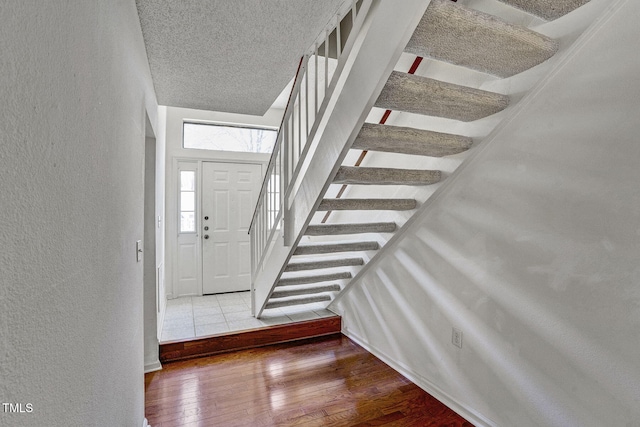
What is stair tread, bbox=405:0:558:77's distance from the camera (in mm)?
1104

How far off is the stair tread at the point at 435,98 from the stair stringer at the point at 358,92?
0.07 m

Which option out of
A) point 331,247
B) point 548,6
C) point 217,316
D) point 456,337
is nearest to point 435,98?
point 548,6

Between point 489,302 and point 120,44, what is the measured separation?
7.05ft

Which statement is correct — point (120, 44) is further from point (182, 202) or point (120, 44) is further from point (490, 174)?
point (182, 202)

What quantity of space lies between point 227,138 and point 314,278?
271 cm

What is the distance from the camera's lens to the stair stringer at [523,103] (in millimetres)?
1303

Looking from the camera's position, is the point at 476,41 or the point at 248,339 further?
the point at 248,339

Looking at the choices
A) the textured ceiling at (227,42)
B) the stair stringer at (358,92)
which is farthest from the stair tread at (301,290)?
the textured ceiling at (227,42)

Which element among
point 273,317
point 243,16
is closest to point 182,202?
point 273,317

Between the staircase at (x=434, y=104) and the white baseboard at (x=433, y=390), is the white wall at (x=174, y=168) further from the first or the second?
the white baseboard at (x=433, y=390)

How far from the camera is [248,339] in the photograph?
10.1ft

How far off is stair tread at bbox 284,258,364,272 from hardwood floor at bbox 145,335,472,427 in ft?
2.79

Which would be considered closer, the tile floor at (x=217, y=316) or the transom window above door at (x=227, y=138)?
the tile floor at (x=217, y=316)

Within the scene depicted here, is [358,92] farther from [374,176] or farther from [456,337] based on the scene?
[456,337]
